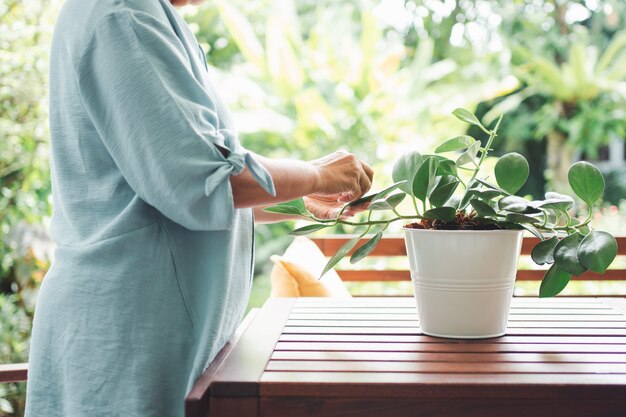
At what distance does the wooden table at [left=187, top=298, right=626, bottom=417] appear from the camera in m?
0.82

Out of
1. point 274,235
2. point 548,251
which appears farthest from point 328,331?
point 274,235

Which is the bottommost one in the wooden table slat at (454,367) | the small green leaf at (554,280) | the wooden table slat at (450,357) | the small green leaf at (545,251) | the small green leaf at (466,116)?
the wooden table slat at (450,357)

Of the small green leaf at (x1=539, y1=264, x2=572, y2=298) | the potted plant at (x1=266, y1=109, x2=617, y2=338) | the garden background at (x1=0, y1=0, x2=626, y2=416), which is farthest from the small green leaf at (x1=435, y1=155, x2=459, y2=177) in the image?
the garden background at (x1=0, y1=0, x2=626, y2=416)

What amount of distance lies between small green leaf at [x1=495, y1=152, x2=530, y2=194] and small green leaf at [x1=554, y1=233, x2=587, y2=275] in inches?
4.1

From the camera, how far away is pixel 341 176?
1036 mm

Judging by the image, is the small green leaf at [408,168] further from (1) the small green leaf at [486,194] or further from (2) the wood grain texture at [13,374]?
(2) the wood grain texture at [13,374]

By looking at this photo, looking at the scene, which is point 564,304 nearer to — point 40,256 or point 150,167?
point 150,167

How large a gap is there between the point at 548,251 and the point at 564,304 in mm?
430

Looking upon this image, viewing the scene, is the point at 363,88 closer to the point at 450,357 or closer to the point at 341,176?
the point at 341,176

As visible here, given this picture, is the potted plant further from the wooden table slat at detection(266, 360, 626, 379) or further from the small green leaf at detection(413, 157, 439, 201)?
the wooden table slat at detection(266, 360, 626, 379)

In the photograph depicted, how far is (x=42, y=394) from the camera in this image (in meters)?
1.00

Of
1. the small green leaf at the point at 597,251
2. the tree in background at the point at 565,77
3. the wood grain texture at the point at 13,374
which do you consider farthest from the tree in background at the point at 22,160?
the tree in background at the point at 565,77

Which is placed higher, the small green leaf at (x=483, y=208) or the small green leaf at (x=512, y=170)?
the small green leaf at (x=512, y=170)

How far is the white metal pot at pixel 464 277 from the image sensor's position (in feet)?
3.36
